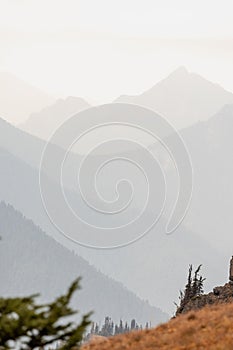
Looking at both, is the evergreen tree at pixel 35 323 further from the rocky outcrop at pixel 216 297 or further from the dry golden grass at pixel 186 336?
the rocky outcrop at pixel 216 297

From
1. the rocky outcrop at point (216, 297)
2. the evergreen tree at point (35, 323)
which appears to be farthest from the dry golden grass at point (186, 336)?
the rocky outcrop at point (216, 297)

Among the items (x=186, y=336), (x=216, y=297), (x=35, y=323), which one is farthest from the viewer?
(x=216, y=297)

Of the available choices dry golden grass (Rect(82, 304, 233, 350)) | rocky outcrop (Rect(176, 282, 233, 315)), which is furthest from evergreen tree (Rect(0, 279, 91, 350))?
rocky outcrop (Rect(176, 282, 233, 315))

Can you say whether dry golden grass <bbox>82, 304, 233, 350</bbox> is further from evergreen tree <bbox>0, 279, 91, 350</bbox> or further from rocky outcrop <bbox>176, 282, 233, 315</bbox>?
rocky outcrop <bbox>176, 282, 233, 315</bbox>

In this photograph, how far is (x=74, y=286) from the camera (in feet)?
45.6

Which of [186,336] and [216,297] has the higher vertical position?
[216,297]

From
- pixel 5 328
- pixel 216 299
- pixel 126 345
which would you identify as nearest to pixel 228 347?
pixel 126 345

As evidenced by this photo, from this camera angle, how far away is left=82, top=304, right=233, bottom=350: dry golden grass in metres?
21.7

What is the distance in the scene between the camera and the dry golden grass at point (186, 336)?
2167 centimetres

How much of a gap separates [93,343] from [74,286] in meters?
12.6

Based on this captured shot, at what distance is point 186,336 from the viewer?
22.8 m

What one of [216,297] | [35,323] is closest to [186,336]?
[35,323]

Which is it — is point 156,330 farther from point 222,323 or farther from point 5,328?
point 5,328

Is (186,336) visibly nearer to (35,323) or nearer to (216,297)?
(35,323)
